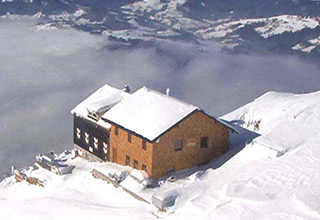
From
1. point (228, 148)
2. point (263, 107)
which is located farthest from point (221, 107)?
point (228, 148)

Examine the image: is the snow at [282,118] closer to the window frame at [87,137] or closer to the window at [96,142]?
the window at [96,142]

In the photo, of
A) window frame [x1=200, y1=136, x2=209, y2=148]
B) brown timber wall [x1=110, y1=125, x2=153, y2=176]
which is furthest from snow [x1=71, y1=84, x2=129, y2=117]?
window frame [x1=200, y1=136, x2=209, y2=148]

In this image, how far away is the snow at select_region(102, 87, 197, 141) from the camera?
148 feet

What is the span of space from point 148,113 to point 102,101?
6037mm

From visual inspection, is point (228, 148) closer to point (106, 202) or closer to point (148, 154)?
point (148, 154)

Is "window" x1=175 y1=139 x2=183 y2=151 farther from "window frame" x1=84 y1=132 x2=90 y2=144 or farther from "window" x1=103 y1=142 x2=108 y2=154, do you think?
"window frame" x1=84 y1=132 x2=90 y2=144

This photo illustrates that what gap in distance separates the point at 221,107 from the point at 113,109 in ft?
354

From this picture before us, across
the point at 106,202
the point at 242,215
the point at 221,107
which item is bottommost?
the point at 221,107

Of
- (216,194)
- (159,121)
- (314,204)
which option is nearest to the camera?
(314,204)

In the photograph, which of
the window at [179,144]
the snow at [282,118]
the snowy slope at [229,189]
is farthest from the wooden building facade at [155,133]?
the snow at [282,118]

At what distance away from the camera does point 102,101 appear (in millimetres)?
51344

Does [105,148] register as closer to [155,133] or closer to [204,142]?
[155,133]

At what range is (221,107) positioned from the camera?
155 metres

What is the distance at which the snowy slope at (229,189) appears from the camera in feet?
121
